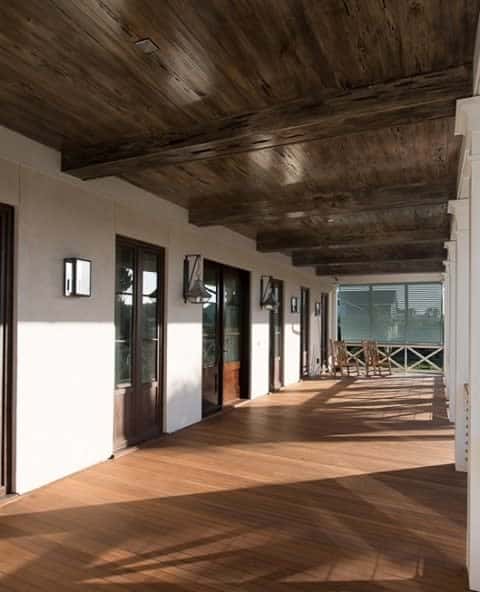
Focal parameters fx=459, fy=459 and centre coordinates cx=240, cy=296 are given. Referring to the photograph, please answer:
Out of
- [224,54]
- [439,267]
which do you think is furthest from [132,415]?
[439,267]

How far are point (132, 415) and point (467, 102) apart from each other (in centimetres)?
381

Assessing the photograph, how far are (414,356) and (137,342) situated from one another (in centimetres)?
930

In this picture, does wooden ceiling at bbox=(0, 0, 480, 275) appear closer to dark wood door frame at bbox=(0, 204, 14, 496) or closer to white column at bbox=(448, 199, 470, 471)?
white column at bbox=(448, 199, 470, 471)

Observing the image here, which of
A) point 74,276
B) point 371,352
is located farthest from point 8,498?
point 371,352

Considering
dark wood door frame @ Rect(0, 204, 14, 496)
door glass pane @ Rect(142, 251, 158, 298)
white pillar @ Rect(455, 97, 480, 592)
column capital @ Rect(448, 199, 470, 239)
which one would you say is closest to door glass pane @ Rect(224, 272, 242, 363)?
door glass pane @ Rect(142, 251, 158, 298)

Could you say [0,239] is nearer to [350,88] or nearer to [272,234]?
[350,88]

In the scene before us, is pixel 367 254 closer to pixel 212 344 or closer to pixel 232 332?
pixel 232 332

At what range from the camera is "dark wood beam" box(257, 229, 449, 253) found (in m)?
6.34

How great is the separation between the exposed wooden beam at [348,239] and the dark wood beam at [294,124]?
378cm

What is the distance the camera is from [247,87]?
8.41ft

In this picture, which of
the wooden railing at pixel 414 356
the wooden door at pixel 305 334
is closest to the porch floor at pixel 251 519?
the wooden door at pixel 305 334

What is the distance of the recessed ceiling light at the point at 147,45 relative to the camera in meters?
2.13

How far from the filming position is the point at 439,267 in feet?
33.4

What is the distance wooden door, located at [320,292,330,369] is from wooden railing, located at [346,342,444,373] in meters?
0.66
